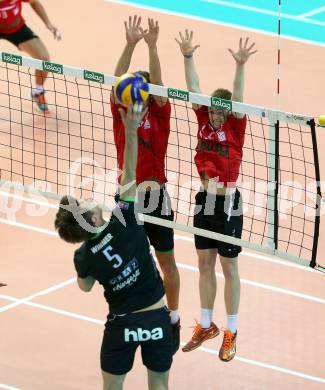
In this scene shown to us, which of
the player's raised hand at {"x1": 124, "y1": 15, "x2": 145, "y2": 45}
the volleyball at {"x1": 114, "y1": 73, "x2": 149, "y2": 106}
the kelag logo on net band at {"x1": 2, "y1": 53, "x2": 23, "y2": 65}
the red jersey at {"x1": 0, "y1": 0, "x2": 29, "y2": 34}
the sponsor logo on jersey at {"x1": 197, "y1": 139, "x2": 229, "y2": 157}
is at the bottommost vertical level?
the red jersey at {"x1": 0, "y1": 0, "x2": 29, "y2": 34}

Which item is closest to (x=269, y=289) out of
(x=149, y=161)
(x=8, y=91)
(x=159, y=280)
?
(x=149, y=161)

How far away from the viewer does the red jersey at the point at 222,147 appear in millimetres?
10016

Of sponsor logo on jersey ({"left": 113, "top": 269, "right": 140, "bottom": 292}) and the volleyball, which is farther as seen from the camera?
the volleyball

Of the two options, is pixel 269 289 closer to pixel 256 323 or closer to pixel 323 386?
pixel 256 323

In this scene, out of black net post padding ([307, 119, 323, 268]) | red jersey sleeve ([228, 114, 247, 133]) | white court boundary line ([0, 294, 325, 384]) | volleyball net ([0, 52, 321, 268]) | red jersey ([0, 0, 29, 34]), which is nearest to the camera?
black net post padding ([307, 119, 323, 268])

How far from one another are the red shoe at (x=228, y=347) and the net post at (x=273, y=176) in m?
1.18

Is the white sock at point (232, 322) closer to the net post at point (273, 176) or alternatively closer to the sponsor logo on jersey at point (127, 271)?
the net post at point (273, 176)

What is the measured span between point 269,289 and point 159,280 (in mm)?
4140

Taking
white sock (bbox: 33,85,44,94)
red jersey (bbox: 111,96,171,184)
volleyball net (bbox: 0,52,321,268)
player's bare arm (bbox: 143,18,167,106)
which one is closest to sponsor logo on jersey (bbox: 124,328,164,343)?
red jersey (bbox: 111,96,171,184)

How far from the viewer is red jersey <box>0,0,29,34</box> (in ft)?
52.0

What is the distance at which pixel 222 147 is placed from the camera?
10070 mm

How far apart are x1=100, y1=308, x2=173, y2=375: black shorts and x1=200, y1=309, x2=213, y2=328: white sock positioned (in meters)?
1.96

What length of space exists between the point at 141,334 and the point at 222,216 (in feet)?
7.04

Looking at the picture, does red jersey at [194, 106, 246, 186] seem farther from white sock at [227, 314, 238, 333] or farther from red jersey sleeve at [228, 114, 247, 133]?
white sock at [227, 314, 238, 333]
